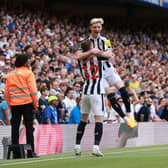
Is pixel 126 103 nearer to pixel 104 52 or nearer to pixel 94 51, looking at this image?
pixel 104 52

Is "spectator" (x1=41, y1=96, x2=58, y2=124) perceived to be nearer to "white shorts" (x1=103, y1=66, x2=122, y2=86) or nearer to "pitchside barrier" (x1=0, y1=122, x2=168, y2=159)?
"pitchside barrier" (x1=0, y1=122, x2=168, y2=159)

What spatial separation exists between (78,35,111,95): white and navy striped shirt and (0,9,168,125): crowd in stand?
2.55 m

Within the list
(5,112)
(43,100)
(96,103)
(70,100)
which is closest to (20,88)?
(5,112)

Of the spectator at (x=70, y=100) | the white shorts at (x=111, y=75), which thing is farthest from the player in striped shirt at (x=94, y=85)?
the spectator at (x=70, y=100)

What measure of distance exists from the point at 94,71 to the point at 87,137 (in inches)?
170

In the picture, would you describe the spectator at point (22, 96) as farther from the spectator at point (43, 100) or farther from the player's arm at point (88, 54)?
the spectator at point (43, 100)

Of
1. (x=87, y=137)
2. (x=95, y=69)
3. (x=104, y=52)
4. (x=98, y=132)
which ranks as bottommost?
(x=87, y=137)

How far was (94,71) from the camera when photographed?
1095 centimetres

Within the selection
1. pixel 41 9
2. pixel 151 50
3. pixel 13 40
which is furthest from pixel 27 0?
pixel 13 40

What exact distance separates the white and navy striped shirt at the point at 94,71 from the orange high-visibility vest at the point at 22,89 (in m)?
1.11

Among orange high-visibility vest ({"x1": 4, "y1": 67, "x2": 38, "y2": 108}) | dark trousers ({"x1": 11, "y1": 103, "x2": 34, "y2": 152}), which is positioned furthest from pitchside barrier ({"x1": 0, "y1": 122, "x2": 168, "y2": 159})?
orange high-visibility vest ({"x1": 4, "y1": 67, "x2": 38, "y2": 108})

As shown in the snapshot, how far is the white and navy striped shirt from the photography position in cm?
1091

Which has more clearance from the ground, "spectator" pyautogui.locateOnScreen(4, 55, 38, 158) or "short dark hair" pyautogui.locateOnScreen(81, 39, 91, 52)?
"short dark hair" pyautogui.locateOnScreen(81, 39, 91, 52)

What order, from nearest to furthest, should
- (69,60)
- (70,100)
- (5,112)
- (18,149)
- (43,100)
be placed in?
(18,149)
(5,112)
(43,100)
(70,100)
(69,60)
